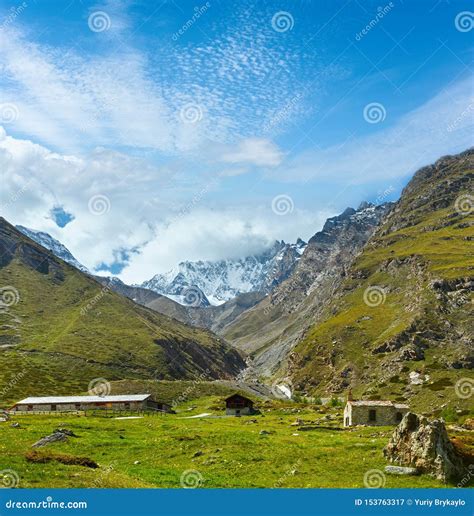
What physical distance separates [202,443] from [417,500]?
23353mm

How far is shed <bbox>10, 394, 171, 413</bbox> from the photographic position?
421 feet

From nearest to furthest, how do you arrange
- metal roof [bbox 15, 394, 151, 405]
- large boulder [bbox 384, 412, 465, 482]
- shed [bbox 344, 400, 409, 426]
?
1. large boulder [bbox 384, 412, 465, 482]
2. shed [bbox 344, 400, 409, 426]
3. metal roof [bbox 15, 394, 151, 405]

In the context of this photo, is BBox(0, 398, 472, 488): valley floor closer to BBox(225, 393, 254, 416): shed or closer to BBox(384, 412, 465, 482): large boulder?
BBox(384, 412, 465, 482): large boulder

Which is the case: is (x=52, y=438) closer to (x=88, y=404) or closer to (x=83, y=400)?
(x=88, y=404)

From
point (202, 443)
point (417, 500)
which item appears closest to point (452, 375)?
point (202, 443)

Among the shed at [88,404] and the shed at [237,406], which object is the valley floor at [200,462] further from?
the shed at [88,404]

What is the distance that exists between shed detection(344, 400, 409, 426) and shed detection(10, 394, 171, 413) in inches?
2287

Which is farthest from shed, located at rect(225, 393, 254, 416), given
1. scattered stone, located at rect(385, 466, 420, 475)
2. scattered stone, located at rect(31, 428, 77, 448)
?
scattered stone, located at rect(385, 466, 420, 475)

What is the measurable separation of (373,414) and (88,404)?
71.6m

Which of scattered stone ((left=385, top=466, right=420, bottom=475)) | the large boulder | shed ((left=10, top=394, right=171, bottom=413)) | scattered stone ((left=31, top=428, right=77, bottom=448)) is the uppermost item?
the large boulder

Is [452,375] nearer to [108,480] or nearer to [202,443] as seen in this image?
[202,443]

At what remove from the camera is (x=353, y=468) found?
3984cm

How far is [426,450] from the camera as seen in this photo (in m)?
38.3

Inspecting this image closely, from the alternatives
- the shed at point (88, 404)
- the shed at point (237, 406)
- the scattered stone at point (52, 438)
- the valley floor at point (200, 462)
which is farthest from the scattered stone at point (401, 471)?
the shed at point (88, 404)
